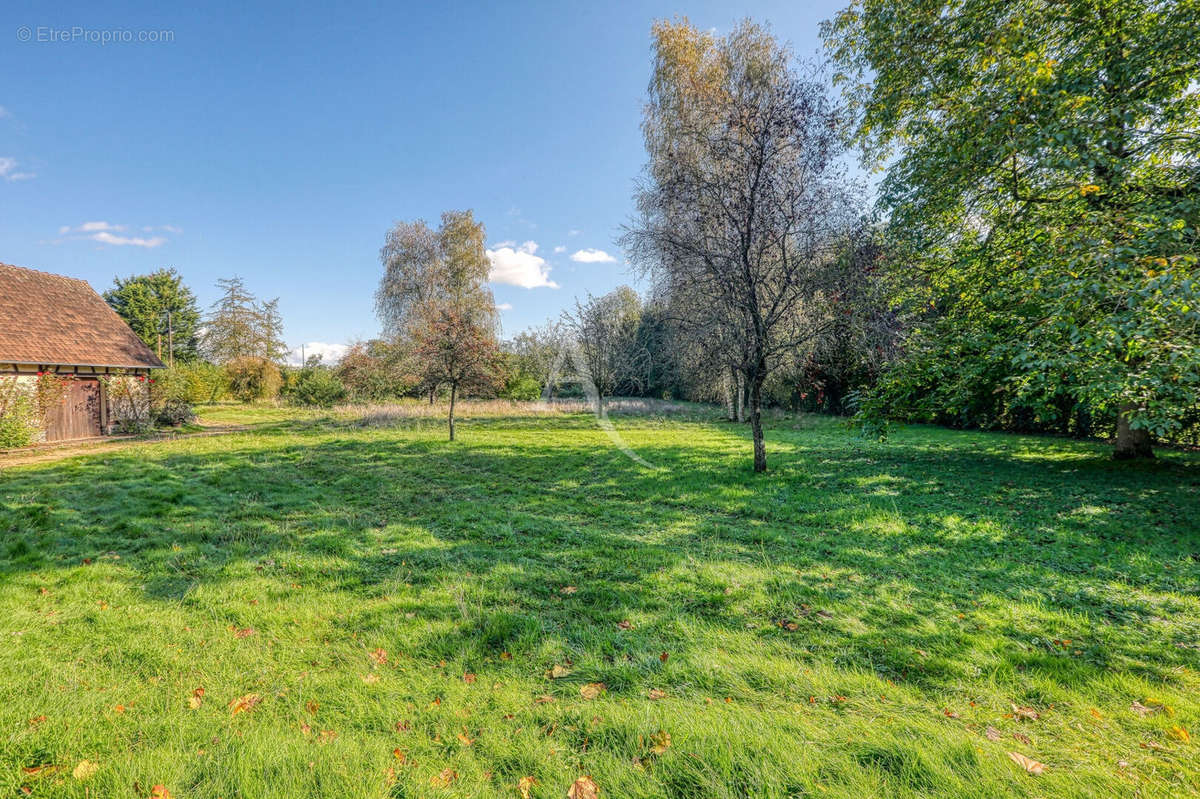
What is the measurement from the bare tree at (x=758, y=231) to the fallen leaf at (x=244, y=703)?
772 cm

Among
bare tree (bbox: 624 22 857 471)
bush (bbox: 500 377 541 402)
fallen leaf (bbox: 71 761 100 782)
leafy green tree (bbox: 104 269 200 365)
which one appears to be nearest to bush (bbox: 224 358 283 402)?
bush (bbox: 500 377 541 402)

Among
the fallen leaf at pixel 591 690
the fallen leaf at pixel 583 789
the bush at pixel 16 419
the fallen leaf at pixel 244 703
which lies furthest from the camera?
the bush at pixel 16 419

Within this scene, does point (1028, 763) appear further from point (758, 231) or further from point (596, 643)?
point (758, 231)

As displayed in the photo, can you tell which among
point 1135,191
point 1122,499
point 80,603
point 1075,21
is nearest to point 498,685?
point 80,603

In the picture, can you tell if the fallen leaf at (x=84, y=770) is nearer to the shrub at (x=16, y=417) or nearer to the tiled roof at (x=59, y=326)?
the shrub at (x=16, y=417)

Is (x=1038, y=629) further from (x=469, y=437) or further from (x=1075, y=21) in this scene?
(x=469, y=437)

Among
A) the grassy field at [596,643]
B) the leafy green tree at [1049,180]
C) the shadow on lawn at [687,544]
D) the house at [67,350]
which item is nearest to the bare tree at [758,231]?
the leafy green tree at [1049,180]

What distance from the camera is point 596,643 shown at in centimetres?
306

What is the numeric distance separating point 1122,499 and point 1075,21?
696 centimetres

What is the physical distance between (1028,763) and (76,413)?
69.9 feet

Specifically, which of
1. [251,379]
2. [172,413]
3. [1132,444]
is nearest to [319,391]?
[251,379]

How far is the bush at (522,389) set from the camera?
79.0 ft

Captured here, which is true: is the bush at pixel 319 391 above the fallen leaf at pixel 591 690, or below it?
above

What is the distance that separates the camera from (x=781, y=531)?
559cm
